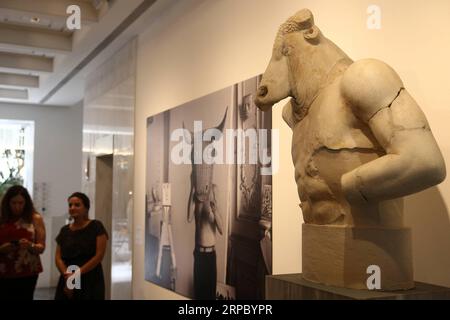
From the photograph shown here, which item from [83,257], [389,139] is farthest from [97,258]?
[389,139]

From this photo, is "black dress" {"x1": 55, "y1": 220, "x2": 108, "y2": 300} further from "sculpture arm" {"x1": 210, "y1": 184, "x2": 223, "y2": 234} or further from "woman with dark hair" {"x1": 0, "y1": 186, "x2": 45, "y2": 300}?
"sculpture arm" {"x1": 210, "y1": 184, "x2": 223, "y2": 234}

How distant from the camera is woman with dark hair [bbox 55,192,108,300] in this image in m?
4.34

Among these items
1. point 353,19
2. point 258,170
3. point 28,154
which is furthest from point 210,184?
point 28,154

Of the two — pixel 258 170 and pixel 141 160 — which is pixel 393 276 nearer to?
pixel 258 170

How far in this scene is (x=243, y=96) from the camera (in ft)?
12.1

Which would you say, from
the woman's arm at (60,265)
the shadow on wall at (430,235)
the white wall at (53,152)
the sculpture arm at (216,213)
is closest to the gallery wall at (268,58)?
the shadow on wall at (430,235)

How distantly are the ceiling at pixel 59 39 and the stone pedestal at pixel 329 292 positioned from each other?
369cm

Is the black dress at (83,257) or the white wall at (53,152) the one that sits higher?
the white wall at (53,152)

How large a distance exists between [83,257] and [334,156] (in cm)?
309

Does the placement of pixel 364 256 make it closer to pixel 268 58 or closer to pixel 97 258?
pixel 268 58

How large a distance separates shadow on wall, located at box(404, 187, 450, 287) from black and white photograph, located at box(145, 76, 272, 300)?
46.1 inches

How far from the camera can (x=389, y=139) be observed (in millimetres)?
1718

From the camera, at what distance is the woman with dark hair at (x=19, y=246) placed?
445cm

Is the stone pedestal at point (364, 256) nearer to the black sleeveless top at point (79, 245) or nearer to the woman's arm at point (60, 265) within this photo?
the black sleeveless top at point (79, 245)
